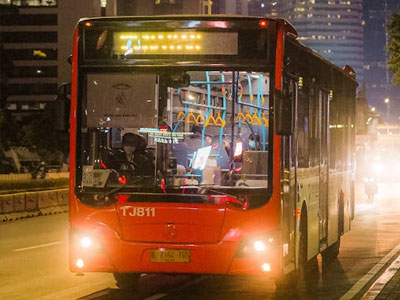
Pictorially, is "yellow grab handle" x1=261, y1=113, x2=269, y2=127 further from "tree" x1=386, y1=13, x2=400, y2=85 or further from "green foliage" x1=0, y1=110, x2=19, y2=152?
"green foliage" x1=0, y1=110, x2=19, y2=152

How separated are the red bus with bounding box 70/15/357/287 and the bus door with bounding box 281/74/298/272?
0.12m

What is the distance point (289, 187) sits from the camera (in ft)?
40.2

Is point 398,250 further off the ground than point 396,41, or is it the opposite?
point 396,41

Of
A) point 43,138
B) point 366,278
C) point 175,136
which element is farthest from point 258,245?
point 43,138

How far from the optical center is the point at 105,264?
38.1 feet

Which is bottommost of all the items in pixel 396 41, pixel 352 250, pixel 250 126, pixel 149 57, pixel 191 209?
pixel 352 250

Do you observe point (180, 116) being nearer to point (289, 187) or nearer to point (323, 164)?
point (289, 187)

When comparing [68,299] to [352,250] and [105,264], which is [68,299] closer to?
[105,264]

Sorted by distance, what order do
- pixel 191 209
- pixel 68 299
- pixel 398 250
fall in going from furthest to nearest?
pixel 398 250 < pixel 68 299 < pixel 191 209

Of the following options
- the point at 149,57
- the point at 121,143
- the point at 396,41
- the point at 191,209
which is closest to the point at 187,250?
the point at 191,209

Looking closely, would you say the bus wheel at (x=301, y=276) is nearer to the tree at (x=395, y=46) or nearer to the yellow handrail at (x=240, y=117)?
the yellow handrail at (x=240, y=117)

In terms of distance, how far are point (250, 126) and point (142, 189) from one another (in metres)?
1.35

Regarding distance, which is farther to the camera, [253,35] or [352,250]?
[352,250]

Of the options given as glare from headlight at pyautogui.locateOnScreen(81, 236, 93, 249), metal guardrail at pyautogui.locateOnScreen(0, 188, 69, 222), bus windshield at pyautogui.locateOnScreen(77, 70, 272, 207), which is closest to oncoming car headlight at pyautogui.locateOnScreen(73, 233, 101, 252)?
glare from headlight at pyautogui.locateOnScreen(81, 236, 93, 249)
